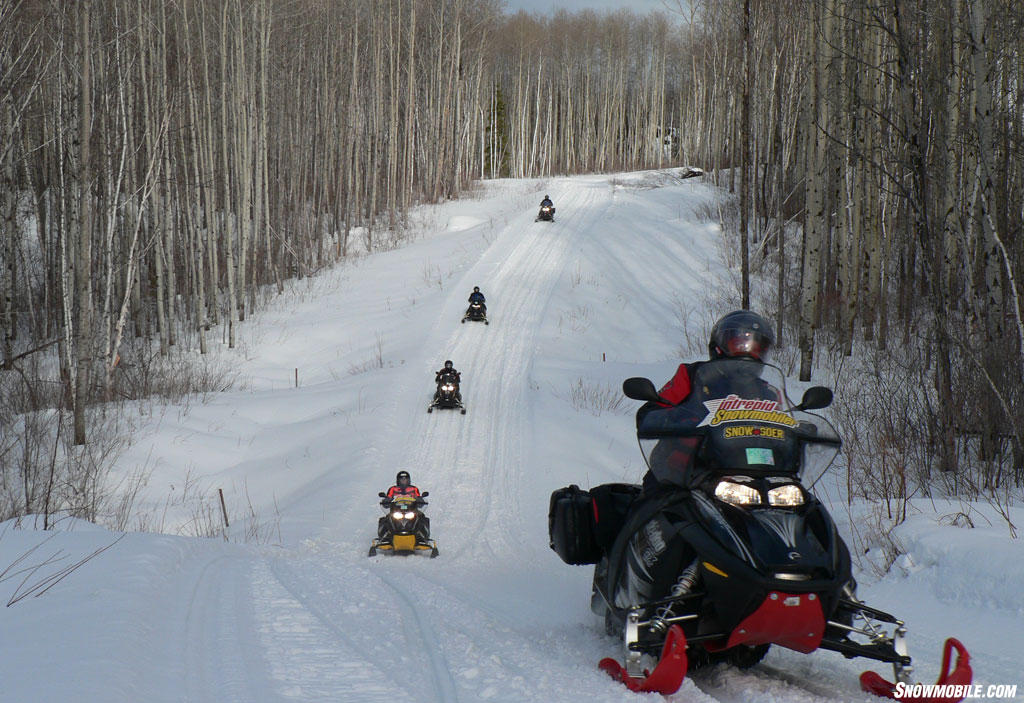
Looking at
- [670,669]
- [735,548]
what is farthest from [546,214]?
[670,669]

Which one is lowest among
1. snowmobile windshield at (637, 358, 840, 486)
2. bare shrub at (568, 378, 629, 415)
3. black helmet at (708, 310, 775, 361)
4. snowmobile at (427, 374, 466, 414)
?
bare shrub at (568, 378, 629, 415)

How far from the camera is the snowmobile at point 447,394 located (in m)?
14.6

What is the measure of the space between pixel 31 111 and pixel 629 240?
20.4 m

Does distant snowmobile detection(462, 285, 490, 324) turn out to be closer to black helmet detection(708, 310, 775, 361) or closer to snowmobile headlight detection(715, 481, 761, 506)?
black helmet detection(708, 310, 775, 361)

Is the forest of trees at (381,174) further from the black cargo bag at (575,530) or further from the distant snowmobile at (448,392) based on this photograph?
the distant snowmobile at (448,392)

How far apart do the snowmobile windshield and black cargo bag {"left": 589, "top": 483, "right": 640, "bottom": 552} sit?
0.74m

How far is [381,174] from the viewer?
39188 millimetres

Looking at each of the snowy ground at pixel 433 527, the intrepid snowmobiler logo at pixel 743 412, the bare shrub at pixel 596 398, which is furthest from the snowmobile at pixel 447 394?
the intrepid snowmobiler logo at pixel 743 412

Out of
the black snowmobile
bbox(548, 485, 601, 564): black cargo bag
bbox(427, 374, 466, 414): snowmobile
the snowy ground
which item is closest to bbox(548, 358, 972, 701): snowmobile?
the snowy ground

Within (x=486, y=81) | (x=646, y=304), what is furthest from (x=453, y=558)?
(x=486, y=81)

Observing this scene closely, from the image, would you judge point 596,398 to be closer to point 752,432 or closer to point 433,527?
point 433,527

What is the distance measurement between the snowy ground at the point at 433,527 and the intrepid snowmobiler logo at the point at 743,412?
1247 millimetres

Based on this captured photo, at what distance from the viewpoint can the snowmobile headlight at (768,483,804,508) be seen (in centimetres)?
344

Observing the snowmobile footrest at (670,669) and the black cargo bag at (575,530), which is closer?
the snowmobile footrest at (670,669)
